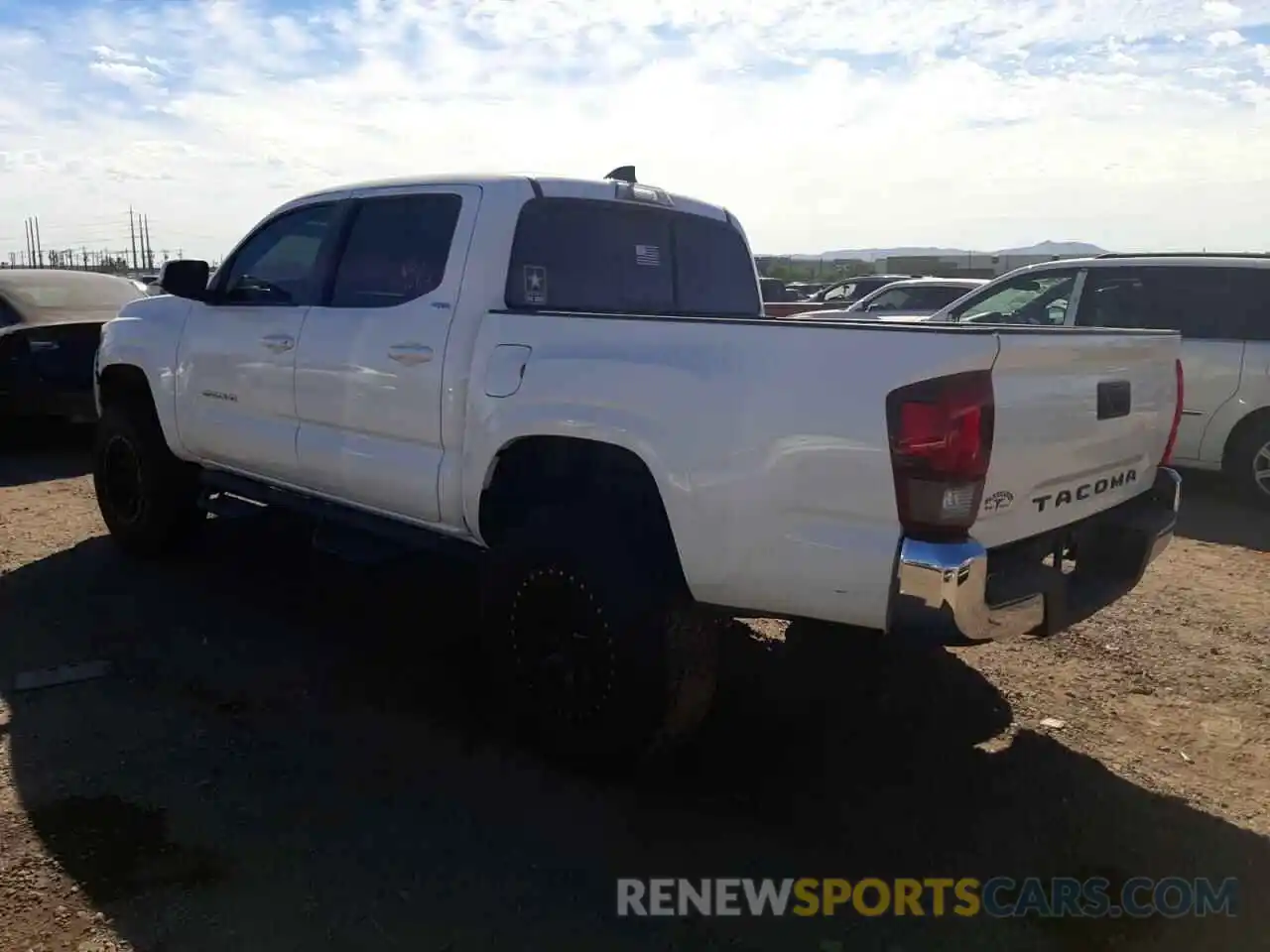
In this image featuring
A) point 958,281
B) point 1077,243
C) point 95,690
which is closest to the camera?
point 95,690

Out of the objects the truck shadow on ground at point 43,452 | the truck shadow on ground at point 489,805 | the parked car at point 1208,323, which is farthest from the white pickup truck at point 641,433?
the parked car at point 1208,323

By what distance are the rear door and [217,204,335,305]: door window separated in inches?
225

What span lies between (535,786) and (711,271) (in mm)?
2483

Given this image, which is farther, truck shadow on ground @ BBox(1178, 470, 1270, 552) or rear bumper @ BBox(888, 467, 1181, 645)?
truck shadow on ground @ BBox(1178, 470, 1270, 552)

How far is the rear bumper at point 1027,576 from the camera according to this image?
2.84 m

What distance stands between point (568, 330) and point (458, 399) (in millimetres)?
577

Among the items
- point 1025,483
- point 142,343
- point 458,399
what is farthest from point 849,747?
point 142,343

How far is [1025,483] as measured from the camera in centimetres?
310

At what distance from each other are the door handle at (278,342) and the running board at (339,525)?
674mm

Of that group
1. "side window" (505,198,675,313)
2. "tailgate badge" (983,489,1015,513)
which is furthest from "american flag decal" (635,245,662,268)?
"tailgate badge" (983,489,1015,513)

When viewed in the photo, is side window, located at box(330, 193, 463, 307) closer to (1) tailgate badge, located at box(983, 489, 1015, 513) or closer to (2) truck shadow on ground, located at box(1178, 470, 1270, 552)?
(1) tailgate badge, located at box(983, 489, 1015, 513)

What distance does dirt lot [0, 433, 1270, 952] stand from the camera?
290 centimetres

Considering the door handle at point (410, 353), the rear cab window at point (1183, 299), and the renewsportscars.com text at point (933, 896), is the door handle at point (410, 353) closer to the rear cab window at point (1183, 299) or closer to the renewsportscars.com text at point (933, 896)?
the renewsportscars.com text at point (933, 896)

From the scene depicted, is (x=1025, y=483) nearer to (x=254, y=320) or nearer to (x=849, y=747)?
(x=849, y=747)
